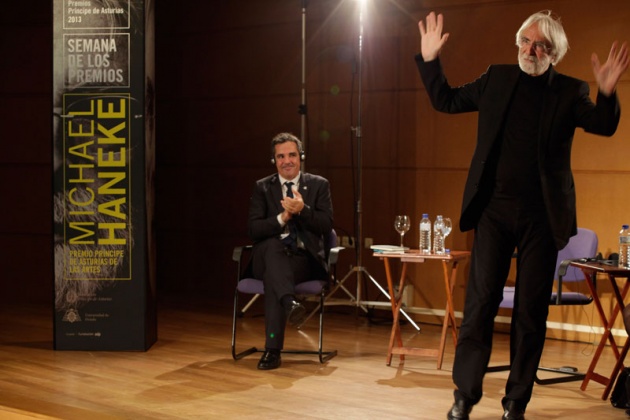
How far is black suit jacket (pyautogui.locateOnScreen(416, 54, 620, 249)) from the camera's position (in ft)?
10.9

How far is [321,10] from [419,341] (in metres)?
2.71

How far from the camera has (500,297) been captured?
3.46 metres

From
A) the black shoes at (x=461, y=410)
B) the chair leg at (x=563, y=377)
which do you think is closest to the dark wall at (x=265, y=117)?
the chair leg at (x=563, y=377)

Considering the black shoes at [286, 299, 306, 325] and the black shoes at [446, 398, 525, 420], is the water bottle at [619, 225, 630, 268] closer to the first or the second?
the black shoes at [446, 398, 525, 420]

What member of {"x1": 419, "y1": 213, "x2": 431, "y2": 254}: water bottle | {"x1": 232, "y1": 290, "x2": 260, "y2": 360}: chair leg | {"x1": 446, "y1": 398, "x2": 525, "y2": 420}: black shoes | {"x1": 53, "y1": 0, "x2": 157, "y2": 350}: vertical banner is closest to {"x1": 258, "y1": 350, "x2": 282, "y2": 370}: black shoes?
{"x1": 232, "y1": 290, "x2": 260, "y2": 360}: chair leg

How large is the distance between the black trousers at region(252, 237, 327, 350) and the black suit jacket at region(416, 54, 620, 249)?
157cm

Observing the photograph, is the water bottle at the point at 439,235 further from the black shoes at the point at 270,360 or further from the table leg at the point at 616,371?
the table leg at the point at 616,371

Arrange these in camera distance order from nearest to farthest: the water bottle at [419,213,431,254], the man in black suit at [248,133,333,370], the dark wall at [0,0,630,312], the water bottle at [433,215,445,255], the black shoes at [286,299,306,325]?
the black shoes at [286,299,306,325]
the man in black suit at [248,133,333,370]
the water bottle at [433,215,445,255]
the water bottle at [419,213,431,254]
the dark wall at [0,0,630,312]

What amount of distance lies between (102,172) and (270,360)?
150 cm

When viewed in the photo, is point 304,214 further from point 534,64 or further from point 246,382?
point 534,64

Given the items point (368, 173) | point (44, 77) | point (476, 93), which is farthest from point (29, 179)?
point (476, 93)

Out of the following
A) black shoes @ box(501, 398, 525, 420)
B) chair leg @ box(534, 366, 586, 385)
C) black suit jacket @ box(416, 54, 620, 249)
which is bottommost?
chair leg @ box(534, 366, 586, 385)

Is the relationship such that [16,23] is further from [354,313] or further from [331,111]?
[354,313]

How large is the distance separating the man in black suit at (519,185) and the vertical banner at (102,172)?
2251 mm
